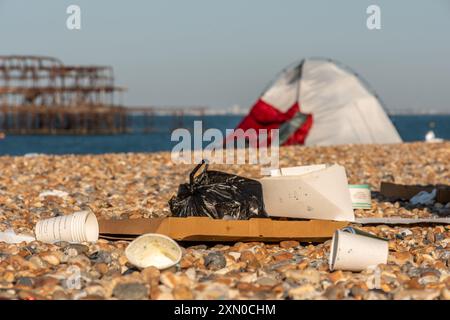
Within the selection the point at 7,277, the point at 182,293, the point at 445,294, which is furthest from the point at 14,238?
the point at 445,294

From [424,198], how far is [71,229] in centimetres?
460

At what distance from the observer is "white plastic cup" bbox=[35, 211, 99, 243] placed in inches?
244

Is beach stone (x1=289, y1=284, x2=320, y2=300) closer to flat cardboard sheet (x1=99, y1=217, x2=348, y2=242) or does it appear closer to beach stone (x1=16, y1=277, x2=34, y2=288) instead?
beach stone (x1=16, y1=277, x2=34, y2=288)

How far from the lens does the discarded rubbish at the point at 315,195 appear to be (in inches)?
260

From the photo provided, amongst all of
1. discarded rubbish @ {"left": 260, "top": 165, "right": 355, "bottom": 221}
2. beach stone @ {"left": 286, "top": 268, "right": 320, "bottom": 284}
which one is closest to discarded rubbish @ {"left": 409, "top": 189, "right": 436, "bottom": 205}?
discarded rubbish @ {"left": 260, "top": 165, "right": 355, "bottom": 221}

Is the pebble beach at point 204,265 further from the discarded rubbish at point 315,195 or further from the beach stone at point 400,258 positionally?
the discarded rubbish at point 315,195

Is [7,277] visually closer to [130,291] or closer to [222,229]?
[130,291]

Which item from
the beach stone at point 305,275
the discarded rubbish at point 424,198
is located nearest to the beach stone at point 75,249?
the beach stone at point 305,275

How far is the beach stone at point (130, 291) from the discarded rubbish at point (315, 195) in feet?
7.80

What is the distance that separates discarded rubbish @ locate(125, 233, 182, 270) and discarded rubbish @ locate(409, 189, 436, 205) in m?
4.55

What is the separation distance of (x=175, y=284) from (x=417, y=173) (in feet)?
30.6

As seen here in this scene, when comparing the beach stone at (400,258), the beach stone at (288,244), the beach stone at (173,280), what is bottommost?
the beach stone at (288,244)

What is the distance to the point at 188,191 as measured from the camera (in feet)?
22.7
